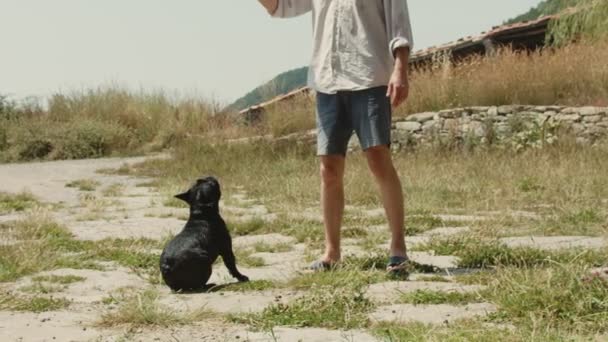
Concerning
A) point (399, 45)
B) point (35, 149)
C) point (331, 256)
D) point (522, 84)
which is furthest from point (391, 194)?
point (35, 149)

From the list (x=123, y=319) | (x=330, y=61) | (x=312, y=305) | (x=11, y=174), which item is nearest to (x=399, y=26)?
(x=330, y=61)

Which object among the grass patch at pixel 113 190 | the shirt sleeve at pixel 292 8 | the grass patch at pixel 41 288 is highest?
the shirt sleeve at pixel 292 8

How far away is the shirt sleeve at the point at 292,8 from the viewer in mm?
4668

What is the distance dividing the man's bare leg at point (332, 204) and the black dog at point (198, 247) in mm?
525

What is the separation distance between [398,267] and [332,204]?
0.59 metres

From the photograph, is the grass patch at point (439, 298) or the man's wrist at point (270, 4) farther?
the man's wrist at point (270, 4)

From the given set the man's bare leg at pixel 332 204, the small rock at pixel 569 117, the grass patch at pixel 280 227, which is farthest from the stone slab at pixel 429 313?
the small rock at pixel 569 117

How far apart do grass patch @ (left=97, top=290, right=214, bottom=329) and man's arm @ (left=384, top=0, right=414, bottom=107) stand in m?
1.47

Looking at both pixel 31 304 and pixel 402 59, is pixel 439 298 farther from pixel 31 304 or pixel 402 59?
pixel 31 304

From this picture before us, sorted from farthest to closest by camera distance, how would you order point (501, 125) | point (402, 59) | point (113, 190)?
point (501, 125), point (113, 190), point (402, 59)

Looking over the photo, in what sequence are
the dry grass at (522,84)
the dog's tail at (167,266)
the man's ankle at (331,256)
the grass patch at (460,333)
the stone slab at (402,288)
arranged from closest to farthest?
the grass patch at (460,333) < the stone slab at (402,288) < the dog's tail at (167,266) < the man's ankle at (331,256) < the dry grass at (522,84)

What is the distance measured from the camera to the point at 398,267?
417 centimetres

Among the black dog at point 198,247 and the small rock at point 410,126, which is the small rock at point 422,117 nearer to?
the small rock at point 410,126

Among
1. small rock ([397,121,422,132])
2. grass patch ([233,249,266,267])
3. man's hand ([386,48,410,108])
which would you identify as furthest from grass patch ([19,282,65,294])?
small rock ([397,121,422,132])
